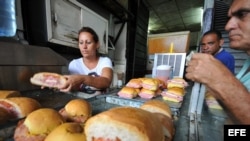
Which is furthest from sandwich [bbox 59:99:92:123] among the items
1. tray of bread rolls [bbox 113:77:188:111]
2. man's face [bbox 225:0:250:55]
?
man's face [bbox 225:0:250:55]

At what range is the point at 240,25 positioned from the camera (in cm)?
72

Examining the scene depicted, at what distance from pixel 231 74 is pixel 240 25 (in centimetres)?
28

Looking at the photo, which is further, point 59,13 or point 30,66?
point 59,13

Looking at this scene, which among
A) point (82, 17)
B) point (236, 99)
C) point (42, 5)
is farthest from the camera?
point (82, 17)

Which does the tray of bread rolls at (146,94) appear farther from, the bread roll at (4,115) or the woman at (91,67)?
the bread roll at (4,115)

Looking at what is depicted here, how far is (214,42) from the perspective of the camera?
76.2 inches

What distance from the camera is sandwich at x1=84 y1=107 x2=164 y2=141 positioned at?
1.11 ft

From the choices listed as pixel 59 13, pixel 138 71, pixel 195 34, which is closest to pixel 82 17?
pixel 59 13

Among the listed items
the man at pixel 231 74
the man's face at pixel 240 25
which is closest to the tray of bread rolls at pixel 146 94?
the man at pixel 231 74

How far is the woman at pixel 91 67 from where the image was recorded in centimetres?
138

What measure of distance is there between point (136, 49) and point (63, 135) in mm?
4196

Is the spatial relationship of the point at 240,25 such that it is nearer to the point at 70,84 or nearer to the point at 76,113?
the point at 76,113

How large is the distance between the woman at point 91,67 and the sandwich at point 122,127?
2.89 feet

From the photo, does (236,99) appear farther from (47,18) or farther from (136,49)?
(136,49)
